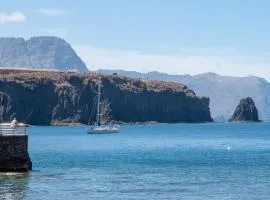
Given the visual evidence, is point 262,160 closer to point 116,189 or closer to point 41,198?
point 116,189

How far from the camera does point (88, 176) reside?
70375 millimetres

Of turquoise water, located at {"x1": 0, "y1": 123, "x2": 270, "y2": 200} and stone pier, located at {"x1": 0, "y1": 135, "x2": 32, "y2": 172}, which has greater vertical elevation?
stone pier, located at {"x1": 0, "y1": 135, "x2": 32, "y2": 172}

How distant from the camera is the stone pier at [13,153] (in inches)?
2473

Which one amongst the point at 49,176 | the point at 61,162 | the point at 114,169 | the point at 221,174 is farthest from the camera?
the point at 61,162

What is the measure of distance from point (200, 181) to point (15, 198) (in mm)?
19779

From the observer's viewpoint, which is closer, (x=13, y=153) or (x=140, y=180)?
(x=13, y=153)

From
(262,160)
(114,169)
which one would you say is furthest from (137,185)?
(262,160)

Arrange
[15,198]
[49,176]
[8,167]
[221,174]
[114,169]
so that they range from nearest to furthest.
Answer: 1. [15,198]
2. [8,167]
3. [49,176]
4. [221,174]
5. [114,169]

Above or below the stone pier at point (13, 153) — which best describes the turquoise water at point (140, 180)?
below

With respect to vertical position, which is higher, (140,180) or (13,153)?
(13,153)

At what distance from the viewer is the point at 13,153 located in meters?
63.6

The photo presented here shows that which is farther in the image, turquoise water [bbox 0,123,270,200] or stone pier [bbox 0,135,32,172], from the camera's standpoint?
stone pier [bbox 0,135,32,172]

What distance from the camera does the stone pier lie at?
62812mm

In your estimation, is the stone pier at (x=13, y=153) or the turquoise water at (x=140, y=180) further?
the stone pier at (x=13, y=153)
